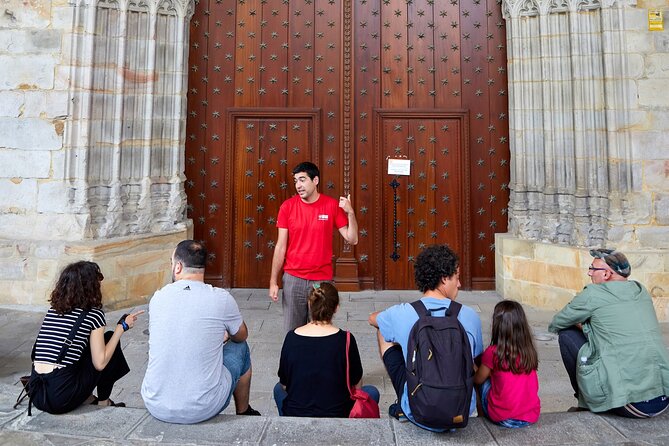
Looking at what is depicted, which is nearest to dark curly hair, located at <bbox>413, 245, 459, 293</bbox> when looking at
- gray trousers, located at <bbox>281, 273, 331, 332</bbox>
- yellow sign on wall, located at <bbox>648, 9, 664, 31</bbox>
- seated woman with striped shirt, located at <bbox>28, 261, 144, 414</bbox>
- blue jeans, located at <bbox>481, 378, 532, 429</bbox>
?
blue jeans, located at <bbox>481, 378, 532, 429</bbox>

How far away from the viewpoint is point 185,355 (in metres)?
2.05

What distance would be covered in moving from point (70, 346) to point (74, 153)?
10.5ft

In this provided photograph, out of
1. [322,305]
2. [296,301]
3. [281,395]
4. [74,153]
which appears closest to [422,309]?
[322,305]

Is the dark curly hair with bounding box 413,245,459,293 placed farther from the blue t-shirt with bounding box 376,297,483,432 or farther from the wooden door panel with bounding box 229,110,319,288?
the wooden door panel with bounding box 229,110,319,288

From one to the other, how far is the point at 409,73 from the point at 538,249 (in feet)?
8.32

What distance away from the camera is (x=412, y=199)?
18.5 feet

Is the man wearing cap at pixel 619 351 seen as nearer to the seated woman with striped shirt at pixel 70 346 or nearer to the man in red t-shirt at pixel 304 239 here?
the man in red t-shirt at pixel 304 239

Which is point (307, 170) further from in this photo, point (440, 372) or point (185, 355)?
point (440, 372)

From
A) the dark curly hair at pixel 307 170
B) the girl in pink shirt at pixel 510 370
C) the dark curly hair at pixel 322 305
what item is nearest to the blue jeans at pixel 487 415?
the girl in pink shirt at pixel 510 370

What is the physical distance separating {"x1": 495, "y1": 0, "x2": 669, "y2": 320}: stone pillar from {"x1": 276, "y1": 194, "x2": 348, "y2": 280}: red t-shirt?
8.90ft

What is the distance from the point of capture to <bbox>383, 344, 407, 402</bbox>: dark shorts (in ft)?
6.84

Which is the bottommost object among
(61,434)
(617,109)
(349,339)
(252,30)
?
(61,434)

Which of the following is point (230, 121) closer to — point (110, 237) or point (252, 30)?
point (252, 30)

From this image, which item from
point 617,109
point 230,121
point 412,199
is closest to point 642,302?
point 617,109
